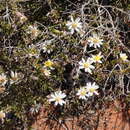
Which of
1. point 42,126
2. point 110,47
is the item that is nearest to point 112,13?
point 110,47

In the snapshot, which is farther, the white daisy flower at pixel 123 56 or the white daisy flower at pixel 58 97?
the white daisy flower at pixel 123 56

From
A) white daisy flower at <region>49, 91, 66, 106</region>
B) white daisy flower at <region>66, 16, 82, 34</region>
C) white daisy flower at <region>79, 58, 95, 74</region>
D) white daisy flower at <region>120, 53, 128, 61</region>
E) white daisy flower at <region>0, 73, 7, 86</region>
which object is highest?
white daisy flower at <region>66, 16, 82, 34</region>

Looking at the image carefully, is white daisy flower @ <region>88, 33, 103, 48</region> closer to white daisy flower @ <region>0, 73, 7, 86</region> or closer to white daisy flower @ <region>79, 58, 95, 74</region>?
white daisy flower @ <region>79, 58, 95, 74</region>

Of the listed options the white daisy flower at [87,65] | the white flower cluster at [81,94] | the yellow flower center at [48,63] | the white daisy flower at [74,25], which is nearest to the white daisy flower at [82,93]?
the white flower cluster at [81,94]

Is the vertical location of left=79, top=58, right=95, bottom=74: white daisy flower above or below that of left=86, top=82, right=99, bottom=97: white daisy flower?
above

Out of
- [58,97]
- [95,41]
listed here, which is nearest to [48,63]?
[58,97]

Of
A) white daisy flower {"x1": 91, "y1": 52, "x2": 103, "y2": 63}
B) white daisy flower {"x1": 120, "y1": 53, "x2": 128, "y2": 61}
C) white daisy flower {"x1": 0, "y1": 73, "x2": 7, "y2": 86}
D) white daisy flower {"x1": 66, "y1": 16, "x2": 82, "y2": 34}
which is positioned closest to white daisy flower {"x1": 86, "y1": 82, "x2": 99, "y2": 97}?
white daisy flower {"x1": 91, "y1": 52, "x2": 103, "y2": 63}

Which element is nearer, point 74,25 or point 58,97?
point 58,97

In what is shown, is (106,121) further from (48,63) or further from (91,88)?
(48,63)

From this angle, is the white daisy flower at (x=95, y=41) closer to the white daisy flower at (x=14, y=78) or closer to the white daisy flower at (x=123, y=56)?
the white daisy flower at (x=123, y=56)

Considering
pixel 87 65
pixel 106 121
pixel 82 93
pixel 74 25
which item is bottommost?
pixel 106 121

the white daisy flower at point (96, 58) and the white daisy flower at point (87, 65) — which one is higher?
the white daisy flower at point (96, 58)
